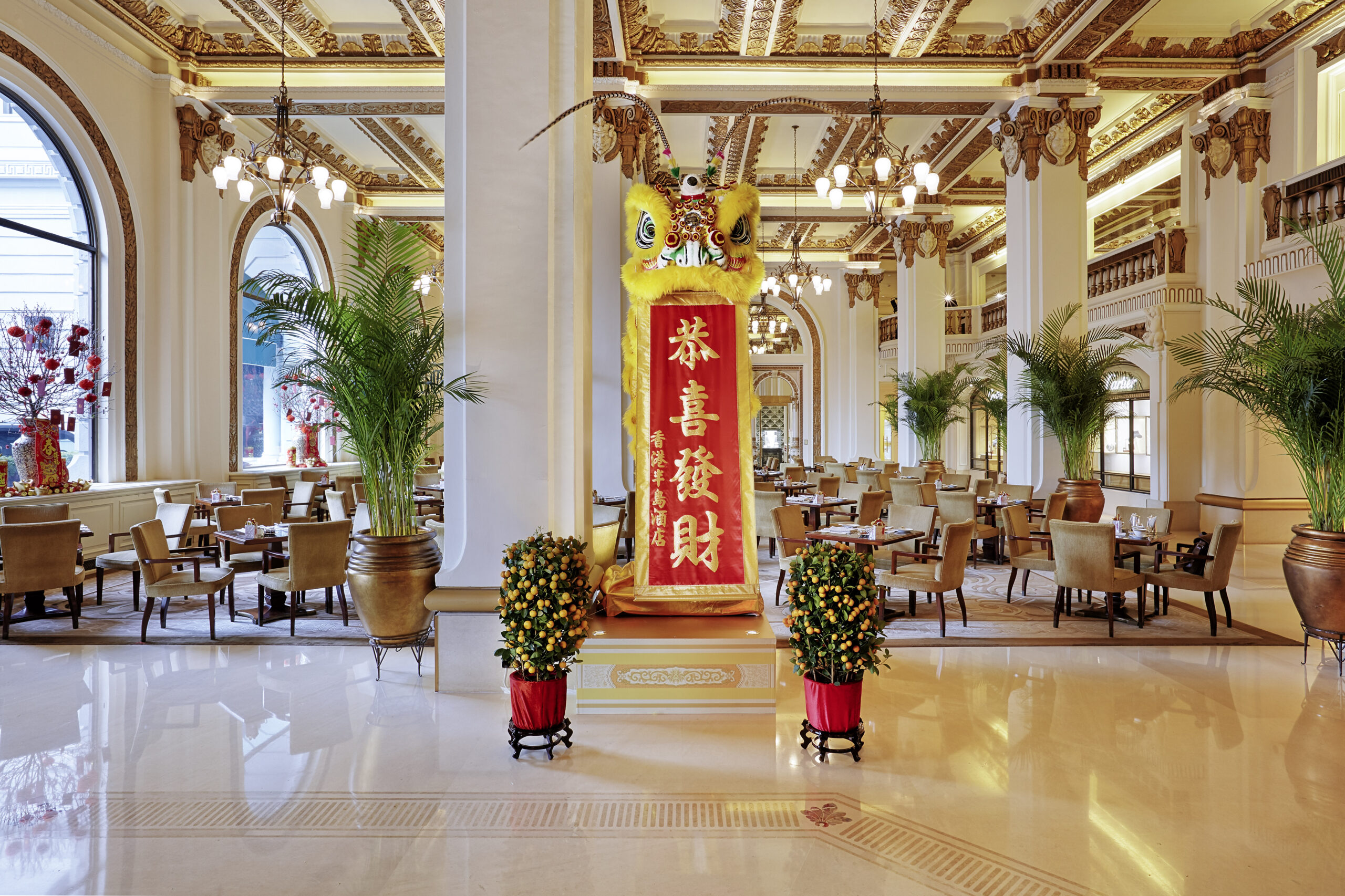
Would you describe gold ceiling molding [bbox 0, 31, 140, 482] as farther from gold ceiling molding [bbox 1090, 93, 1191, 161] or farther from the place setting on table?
gold ceiling molding [bbox 1090, 93, 1191, 161]

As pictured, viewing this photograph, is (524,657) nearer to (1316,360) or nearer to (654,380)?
(654,380)

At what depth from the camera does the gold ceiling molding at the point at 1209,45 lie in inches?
328

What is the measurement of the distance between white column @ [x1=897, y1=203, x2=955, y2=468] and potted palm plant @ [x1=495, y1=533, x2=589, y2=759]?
1113 cm

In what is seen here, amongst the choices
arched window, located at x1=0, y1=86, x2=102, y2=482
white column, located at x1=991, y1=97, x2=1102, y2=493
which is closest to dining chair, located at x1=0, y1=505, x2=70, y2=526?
arched window, located at x1=0, y1=86, x2=102, y2=482

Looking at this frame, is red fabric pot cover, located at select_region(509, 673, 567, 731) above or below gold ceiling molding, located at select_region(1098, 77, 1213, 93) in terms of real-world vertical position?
below

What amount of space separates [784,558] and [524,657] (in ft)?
10.9

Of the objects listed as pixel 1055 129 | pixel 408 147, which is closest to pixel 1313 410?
pixel 1055 129

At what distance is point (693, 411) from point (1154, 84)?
856cm

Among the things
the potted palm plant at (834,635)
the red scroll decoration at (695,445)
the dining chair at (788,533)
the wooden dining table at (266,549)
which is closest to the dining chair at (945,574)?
the dining chair at (788,533)

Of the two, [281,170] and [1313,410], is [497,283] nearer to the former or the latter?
[281,170]

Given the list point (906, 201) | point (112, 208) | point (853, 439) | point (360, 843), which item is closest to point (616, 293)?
point (906, 201)

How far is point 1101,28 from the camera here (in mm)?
7906

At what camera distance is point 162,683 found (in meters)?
4.29

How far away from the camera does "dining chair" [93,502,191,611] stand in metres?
6.03
